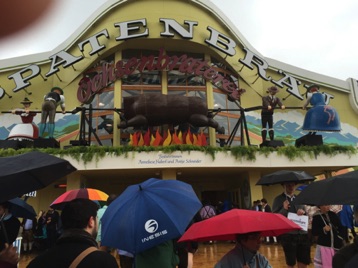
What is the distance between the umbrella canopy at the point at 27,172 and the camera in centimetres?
242

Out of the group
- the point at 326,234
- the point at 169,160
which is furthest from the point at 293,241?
the point at 169,160

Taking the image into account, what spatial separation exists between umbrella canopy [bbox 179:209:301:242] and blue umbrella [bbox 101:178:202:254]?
0.18 metres

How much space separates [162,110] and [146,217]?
40.0ft

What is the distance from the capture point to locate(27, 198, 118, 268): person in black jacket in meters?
2.03

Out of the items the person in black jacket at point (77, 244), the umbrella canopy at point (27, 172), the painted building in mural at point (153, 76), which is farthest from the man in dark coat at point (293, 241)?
the painted building in mural at point (153, 76)

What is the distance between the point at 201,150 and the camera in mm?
13555

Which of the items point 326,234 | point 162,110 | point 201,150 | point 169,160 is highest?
point 162,110

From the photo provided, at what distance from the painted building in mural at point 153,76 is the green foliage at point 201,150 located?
2.17m

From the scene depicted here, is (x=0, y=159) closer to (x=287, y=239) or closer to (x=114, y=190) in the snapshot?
(x=287, y=239)

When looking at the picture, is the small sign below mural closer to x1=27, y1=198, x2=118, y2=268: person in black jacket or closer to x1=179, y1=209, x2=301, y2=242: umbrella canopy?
x1=179, y1=209, x2=301, y2=242: umbrella canopy

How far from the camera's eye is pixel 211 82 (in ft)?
58.6

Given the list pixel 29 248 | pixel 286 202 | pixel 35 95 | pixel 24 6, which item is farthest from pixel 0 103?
pixel 24 6

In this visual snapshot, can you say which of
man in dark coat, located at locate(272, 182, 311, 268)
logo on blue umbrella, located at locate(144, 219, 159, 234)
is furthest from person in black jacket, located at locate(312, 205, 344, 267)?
logo on blue umbrella, located at locate(144, 219, 159, 234)

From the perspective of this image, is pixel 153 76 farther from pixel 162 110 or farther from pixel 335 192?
pixel 335 192
